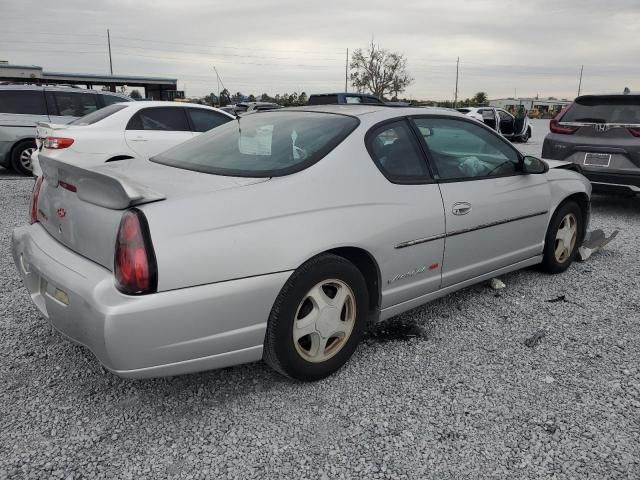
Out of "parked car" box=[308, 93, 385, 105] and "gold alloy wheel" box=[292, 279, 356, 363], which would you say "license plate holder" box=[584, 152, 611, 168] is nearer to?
"gold alloy wheel" box=[292, 279, 356, 363]

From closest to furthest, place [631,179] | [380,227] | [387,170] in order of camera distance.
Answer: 1. [380,227]
2. [387,170]
3. [631,179]

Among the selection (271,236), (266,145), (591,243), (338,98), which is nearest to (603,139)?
(591,243)

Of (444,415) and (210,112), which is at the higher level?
(210,112)

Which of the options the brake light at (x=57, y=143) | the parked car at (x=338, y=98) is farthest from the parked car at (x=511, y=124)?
the brake light at (x=57, y=143)

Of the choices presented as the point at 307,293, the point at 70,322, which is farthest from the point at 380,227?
the point at 70,322

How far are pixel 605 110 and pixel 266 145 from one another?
17.6ft

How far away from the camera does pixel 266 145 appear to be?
293 cm

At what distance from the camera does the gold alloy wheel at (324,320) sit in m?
2.51

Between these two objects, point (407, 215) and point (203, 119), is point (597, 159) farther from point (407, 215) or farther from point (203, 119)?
point (203, 119)

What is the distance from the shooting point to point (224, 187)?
2352 mm

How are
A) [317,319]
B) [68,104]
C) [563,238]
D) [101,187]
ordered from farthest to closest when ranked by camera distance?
[68,104] → [563,238] → [317,319] → [101,187]

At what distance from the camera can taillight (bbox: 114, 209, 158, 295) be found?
2.01 metres

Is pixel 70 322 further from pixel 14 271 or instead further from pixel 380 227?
pixel 14 271

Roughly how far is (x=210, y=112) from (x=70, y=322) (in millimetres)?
5917
